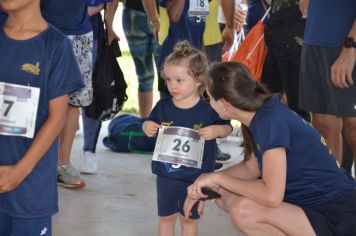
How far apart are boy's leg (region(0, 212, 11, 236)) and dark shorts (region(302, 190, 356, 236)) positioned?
4.08ft

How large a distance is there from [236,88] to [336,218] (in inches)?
28.0

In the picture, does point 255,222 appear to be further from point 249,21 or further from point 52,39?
point 249,21

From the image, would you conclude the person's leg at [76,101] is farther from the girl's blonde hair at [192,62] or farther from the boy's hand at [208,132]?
the boy's hand at [208,132]

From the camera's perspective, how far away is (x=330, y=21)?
11.9 ft

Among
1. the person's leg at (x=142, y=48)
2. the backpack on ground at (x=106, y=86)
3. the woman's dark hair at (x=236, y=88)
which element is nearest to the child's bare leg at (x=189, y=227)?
the woman's dark hair at (x=236, y=88)

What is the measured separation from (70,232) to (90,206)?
0.45 metres

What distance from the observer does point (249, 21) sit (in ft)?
17.9

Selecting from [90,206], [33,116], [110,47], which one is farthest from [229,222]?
[33,116]

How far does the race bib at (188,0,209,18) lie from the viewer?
438cm

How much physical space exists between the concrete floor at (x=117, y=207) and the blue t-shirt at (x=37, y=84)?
1.10m

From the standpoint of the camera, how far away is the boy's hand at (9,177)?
8.14 ft

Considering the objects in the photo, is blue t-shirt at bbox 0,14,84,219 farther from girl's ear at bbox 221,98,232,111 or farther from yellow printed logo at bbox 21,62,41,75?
girl's ear at bbox 221,98,232,111

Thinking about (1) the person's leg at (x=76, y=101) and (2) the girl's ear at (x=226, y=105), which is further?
(1) the person's leg at (x=76, y=101)

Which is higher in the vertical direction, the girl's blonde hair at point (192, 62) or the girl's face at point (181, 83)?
the girl's blonde hair at point (192, 62)
